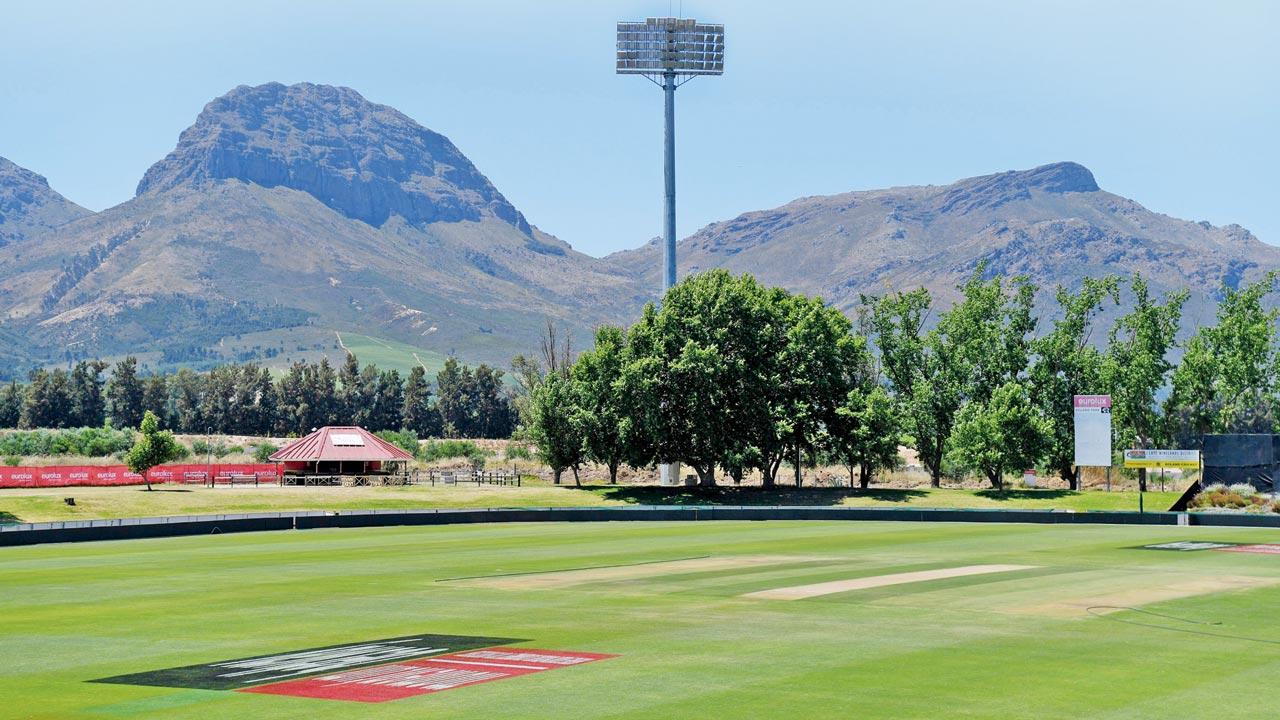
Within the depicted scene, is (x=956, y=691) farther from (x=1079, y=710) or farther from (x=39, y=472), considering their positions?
(x=39, y=472)

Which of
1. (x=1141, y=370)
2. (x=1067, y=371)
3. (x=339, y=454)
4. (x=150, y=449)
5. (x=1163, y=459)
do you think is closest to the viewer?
(x=1163, y=459)

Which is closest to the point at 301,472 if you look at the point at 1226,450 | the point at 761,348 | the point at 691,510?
the point at 761,348

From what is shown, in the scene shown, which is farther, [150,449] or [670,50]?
[670,50]

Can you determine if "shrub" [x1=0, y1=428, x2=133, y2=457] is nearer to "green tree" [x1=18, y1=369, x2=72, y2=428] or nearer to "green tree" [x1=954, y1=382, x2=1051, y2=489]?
"green tree" [x1=18, y1=369, x2=72, y2=428]

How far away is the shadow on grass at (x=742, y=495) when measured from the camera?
91750 mm

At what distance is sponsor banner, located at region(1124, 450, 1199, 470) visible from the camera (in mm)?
83250

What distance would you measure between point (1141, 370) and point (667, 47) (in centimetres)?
4660

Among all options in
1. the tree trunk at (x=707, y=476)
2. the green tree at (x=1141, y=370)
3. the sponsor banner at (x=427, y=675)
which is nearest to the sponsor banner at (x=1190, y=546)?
the sponsor banner at (x=427, y=675)

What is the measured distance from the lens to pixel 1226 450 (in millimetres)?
84312

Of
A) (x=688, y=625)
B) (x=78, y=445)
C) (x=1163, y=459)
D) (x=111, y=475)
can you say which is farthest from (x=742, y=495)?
(x=78, y=445)

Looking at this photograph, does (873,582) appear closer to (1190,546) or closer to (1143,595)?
(1143,595)

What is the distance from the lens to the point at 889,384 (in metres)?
110

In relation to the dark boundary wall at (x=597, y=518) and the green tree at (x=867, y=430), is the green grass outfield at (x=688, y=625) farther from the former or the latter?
the green tree at (x=867, y=430)

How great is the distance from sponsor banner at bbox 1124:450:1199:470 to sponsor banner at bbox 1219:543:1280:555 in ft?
107
